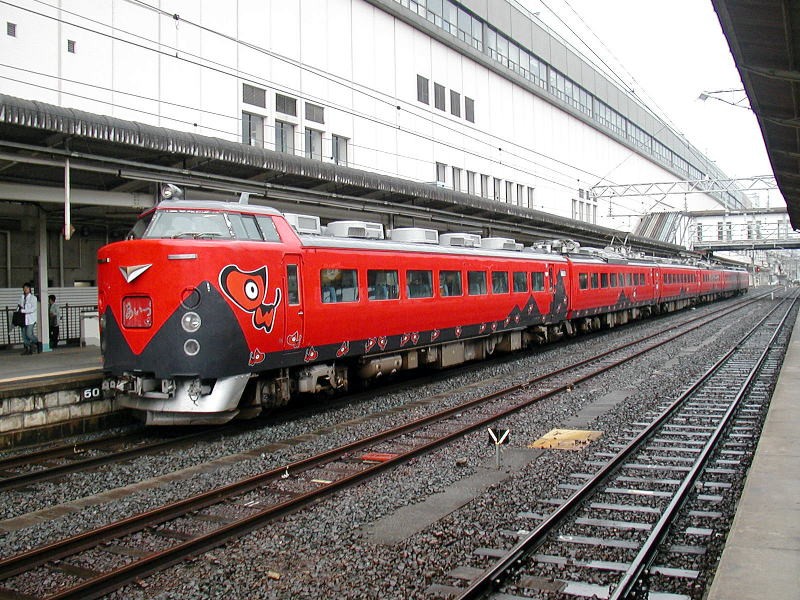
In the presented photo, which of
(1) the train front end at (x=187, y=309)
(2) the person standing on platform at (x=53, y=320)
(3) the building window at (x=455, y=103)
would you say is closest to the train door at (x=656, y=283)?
(3) the building window at (x=455, y=103)

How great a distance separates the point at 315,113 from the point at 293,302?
14.1 meters

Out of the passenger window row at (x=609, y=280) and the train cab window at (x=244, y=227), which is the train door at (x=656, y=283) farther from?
the train cab window at (x=244, y=227)

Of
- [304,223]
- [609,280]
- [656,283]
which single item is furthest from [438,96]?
[304,223]

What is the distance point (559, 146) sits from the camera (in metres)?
42.5

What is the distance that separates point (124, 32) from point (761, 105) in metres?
14.0

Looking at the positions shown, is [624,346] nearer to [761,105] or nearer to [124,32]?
[761,105]

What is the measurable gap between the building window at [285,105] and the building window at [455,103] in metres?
10.3

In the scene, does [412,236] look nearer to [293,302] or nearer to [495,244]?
[495,244]

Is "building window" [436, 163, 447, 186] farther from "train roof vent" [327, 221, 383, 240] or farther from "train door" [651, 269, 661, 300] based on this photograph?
"train roof vent" [327, 221, 383, 240]

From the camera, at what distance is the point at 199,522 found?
665 centimetres

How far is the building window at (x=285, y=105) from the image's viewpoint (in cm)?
2184

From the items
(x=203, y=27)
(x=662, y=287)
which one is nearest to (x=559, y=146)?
(x=662, y=287)

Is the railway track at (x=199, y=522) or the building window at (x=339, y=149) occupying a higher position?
the building window at (x=339, y=149)

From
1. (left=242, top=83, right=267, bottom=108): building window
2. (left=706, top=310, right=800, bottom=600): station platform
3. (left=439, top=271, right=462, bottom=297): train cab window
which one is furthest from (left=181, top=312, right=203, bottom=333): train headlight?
(left=242, top=83, right=267, bottom=108): building window
